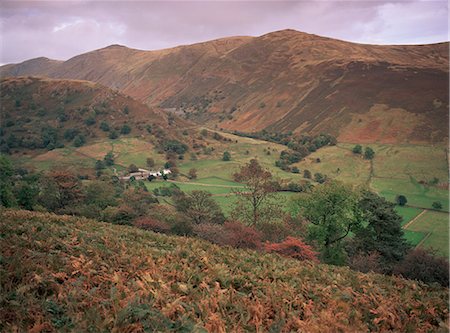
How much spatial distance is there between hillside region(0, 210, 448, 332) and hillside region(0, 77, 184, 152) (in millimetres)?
104079

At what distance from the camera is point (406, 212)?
201 feet

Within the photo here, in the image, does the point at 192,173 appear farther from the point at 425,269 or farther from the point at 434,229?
the point at 425,269

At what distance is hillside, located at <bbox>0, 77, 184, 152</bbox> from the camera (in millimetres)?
109438

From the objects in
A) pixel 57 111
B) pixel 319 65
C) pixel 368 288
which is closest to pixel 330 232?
pixel 368 288

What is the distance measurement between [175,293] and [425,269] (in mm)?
25435

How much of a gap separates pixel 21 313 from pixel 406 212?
216 ft

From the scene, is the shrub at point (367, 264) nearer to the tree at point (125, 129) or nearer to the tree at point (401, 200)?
the tree at point (401, 200)

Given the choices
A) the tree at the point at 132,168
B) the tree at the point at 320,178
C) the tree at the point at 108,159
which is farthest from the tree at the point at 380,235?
the tree at the point at 108,159

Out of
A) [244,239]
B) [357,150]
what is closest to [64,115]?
[357,150]

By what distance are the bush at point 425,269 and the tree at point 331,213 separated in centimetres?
548

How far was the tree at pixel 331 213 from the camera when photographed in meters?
32.8

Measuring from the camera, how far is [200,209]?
4519 centimetres

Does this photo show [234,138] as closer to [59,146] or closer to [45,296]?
[59,146]

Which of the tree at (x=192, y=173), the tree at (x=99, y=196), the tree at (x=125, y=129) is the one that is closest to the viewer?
the tree at (x=99, y=196)
